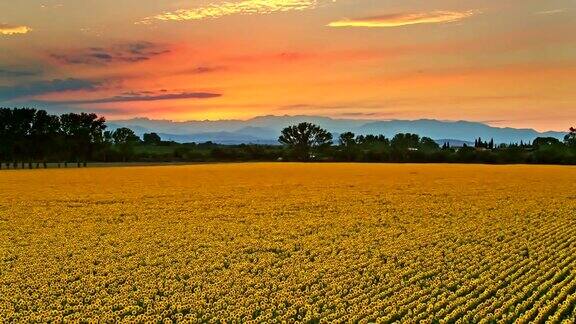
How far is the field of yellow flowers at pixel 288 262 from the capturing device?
1227 centimetres

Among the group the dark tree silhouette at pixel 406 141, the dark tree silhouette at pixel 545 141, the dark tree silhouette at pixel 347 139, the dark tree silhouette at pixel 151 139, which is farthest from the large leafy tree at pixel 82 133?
the dark tree silhouette at pixel 545 141

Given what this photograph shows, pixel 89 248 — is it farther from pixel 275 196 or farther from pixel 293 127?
pixel 293 127

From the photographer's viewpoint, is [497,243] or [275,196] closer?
[497,243]

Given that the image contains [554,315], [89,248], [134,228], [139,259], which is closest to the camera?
[554,315]

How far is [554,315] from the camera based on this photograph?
464 inches

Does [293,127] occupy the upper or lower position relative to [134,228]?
upper

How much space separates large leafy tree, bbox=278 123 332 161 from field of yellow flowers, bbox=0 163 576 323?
111011 millimetres

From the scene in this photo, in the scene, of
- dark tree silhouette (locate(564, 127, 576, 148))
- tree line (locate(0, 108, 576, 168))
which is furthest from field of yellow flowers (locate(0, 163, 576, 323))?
dark tree silhouette (locate(564, 127, 576, 148))

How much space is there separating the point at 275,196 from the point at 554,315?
28.9 metres

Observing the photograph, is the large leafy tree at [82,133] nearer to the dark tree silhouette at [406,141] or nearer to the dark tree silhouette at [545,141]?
the dark tree silhouette at [406,141]

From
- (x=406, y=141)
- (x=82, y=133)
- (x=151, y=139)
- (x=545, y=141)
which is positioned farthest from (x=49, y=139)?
(x=545, y=141)

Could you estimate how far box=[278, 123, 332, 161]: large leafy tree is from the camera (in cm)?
14590

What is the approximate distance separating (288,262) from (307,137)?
13831 cm

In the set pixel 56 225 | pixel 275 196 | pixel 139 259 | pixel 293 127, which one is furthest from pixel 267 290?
pixel 293 127
